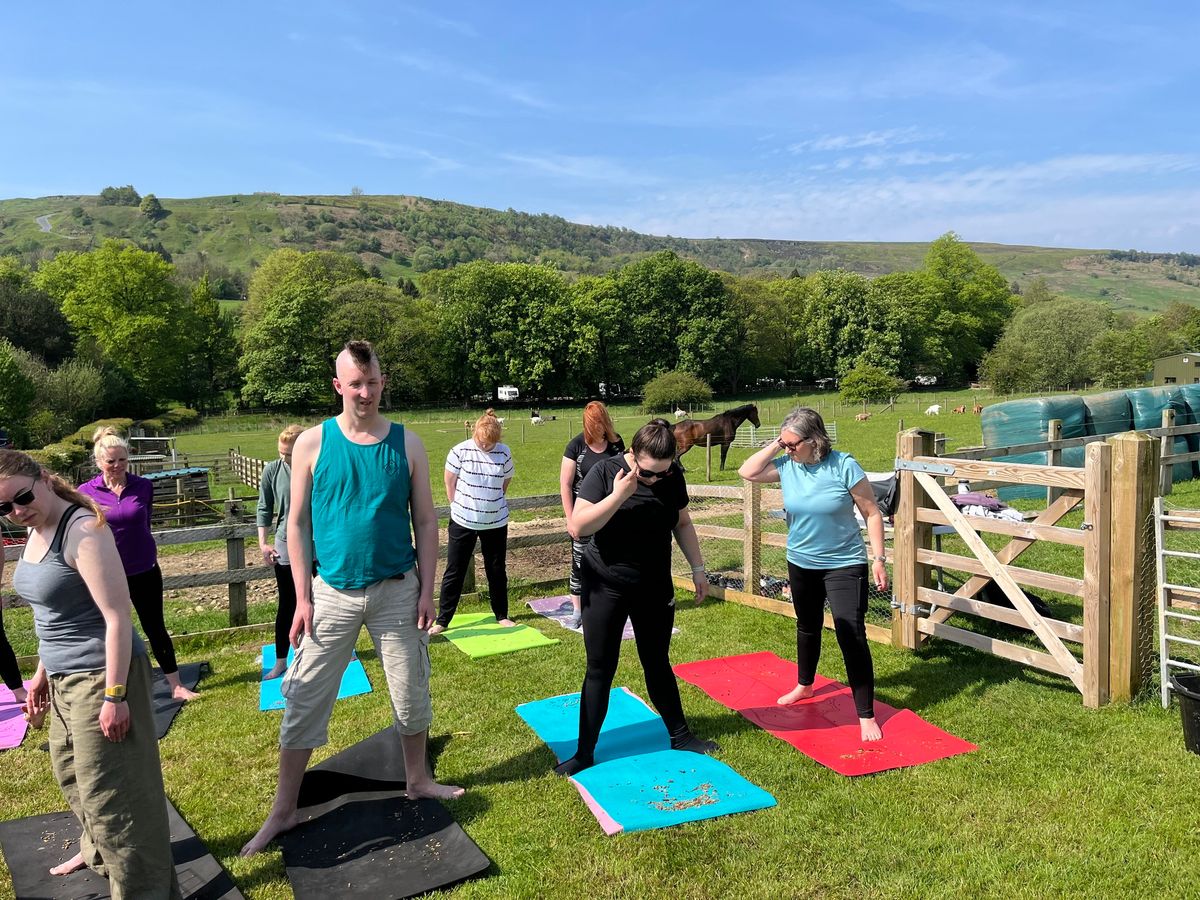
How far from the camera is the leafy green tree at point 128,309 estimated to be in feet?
155

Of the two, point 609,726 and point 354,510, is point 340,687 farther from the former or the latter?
point 354,510

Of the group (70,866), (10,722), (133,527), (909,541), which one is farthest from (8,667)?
(909,541)

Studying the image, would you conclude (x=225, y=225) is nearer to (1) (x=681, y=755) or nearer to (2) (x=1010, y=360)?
(2) (x=1010, y=360)

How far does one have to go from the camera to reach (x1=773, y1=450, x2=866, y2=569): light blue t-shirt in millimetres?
4562

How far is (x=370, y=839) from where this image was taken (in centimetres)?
348

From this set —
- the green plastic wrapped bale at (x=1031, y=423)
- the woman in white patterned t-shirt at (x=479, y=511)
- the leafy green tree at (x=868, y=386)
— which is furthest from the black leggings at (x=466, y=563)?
the leafy green tree at (x=868, y=386)

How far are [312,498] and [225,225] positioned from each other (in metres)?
159

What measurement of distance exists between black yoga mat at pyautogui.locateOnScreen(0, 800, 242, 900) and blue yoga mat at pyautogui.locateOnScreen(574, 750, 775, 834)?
5.28 ft

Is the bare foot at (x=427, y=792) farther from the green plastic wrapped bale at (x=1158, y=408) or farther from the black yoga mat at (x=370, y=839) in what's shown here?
the green plastic wrapped bale at (x=1158, y=408)

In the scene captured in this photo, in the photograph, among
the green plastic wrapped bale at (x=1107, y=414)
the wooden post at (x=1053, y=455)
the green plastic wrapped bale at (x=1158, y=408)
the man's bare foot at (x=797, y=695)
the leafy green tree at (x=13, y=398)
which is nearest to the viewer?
the man's bare foot at (x=797, y=695)

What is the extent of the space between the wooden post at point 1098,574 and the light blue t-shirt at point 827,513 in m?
1.36

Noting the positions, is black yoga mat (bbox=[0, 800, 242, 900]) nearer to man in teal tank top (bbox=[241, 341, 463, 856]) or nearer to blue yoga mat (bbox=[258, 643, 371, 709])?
man in teal tank top (bbox=[241, 341, 463, 856])

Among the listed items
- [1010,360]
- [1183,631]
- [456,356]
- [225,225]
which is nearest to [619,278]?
[456,356]

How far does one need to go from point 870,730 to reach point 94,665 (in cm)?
379
